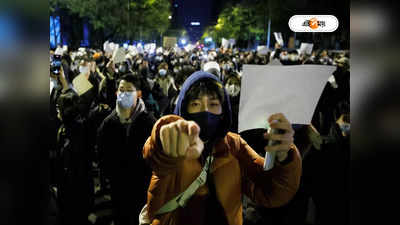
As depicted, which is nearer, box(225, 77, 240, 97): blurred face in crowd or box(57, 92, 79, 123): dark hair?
box(57, 92, 79, 123): dark hair

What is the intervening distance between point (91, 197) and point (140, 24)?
23621mm

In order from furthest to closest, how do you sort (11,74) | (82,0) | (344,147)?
(82,0), (344,147), (11,74)

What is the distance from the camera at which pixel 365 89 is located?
58.9 inches

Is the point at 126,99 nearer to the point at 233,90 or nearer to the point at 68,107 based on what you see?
the point at 68,107

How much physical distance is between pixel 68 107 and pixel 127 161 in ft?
3.08

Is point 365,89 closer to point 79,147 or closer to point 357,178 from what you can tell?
point 357,178

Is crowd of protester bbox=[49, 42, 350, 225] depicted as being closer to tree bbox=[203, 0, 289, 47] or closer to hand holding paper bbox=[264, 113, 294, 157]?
hand holding paper bbox=[264, 113, 294, 157]

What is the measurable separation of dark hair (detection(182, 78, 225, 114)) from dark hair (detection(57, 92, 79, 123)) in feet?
8.86

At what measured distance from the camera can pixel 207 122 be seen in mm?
2100

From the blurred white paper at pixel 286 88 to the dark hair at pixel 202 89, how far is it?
10.2 inches

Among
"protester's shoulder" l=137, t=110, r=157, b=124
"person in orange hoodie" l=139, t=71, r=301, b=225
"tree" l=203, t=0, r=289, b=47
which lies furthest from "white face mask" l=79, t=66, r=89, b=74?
"person in orange hoodie" l=139, t=71, r=301, b=225

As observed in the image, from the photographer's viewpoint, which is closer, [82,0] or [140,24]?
[82,0]

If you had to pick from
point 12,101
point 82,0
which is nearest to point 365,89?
point 12,101

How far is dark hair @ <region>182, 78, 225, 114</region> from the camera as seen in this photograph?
2170mm
